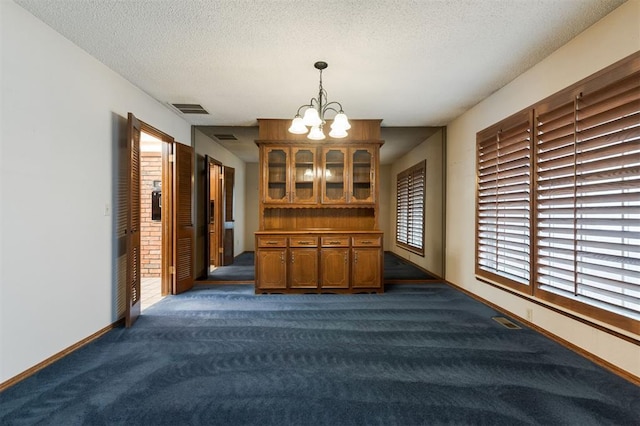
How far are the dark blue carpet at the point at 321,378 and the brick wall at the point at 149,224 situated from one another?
2.51 meters

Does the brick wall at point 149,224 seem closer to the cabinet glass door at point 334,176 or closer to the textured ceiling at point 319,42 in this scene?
the textured ceiling at point 319,42

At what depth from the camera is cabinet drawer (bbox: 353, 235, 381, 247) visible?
169 inches

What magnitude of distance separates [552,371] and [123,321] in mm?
3855

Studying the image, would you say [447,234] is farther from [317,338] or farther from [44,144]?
[44,144]

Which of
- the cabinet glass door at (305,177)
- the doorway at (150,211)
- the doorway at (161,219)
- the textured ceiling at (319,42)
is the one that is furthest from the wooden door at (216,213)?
the textured ceiling at (319,42)

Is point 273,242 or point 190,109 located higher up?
point 190,109

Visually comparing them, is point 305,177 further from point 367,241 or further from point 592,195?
point 592,195

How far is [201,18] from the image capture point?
223 cm

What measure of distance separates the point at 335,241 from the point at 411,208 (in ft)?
9.65

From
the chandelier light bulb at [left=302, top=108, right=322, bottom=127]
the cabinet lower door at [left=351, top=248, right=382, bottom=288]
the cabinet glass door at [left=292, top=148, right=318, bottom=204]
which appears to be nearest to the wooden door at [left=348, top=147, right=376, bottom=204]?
the cabinet glass door at [left=292, top=148, right=318, bottom=204]

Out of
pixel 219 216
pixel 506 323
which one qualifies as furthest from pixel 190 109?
pixel 506 323

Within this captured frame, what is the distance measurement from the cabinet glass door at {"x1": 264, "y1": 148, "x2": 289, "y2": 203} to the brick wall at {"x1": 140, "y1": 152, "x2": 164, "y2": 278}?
7.44ft

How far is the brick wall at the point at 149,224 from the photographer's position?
5.41m

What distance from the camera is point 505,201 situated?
3312mm
